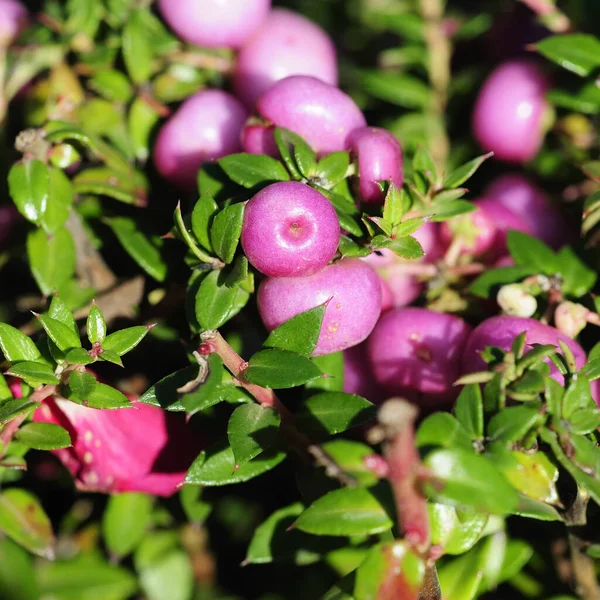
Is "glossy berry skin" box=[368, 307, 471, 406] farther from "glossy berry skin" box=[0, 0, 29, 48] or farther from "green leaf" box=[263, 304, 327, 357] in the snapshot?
"glossy berry skin" box=[0, 0, 29, 48]

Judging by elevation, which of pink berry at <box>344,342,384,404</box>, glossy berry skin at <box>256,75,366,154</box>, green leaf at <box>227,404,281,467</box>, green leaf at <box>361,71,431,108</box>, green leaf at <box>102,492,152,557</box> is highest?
glossy berry skin at <box>256,75,366,154</box>

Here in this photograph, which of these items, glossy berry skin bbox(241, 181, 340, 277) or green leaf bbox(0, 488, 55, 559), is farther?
green leaf bbox(0, 488, 55, 559)

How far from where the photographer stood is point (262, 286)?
886mm

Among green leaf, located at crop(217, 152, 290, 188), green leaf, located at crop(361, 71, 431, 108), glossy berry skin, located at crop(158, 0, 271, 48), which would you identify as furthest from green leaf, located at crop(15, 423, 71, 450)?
green leaf, located at crop(361, 71, 431, 108)

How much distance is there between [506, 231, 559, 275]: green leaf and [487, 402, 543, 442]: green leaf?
347 mm

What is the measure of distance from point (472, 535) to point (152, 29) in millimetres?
1034

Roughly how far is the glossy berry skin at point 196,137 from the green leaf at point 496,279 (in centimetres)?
44

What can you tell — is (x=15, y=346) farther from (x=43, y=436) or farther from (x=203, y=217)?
(x=203, y=217)

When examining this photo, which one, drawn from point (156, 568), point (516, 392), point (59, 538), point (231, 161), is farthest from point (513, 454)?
point (59, 538)

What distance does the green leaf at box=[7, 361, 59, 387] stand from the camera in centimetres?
81

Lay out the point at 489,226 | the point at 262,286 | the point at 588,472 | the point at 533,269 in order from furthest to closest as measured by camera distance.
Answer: the point at 489,226 < the point at 533,269 < the point at 262,286 < the point at 588,472

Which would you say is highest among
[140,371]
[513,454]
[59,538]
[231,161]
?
[231,161]

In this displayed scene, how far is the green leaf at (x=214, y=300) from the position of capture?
2.69 ft

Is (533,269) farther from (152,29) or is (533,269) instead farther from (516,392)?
(152,29)
